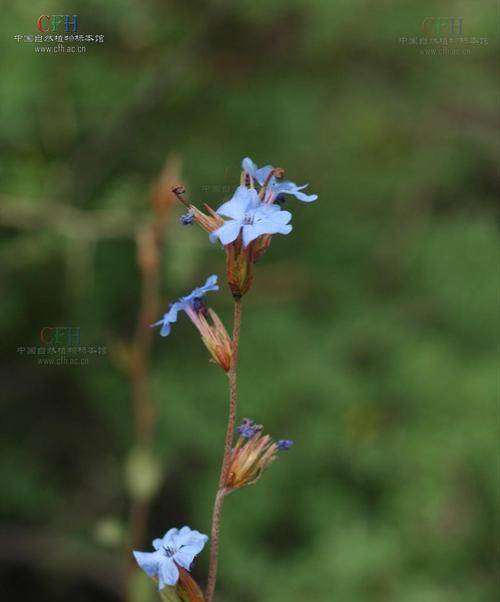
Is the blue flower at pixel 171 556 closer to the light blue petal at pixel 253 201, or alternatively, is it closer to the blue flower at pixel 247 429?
the blue flower at pixel 247 429

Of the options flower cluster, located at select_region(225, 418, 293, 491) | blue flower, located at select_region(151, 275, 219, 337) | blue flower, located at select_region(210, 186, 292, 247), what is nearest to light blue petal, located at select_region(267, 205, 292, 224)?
blue flower, located at select_region(210, 186, 292, 247)

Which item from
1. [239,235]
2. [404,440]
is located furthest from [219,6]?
[239,235]

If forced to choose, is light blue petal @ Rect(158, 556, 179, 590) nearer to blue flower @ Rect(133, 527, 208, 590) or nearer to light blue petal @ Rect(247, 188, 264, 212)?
blue flower @ Rect(133, 527, 208, 590)

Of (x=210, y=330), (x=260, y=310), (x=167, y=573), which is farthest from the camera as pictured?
(x=260, y=310)

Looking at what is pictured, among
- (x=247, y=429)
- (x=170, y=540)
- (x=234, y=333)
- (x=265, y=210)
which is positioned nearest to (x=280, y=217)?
(x=265, y=210)

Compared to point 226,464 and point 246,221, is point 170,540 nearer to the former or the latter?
point 226,464

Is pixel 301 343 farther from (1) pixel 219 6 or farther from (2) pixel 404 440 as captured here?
(1) pixel 219 6

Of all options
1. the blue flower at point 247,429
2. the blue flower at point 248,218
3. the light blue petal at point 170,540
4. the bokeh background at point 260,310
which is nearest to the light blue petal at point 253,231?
the blue flower at point 248,218
